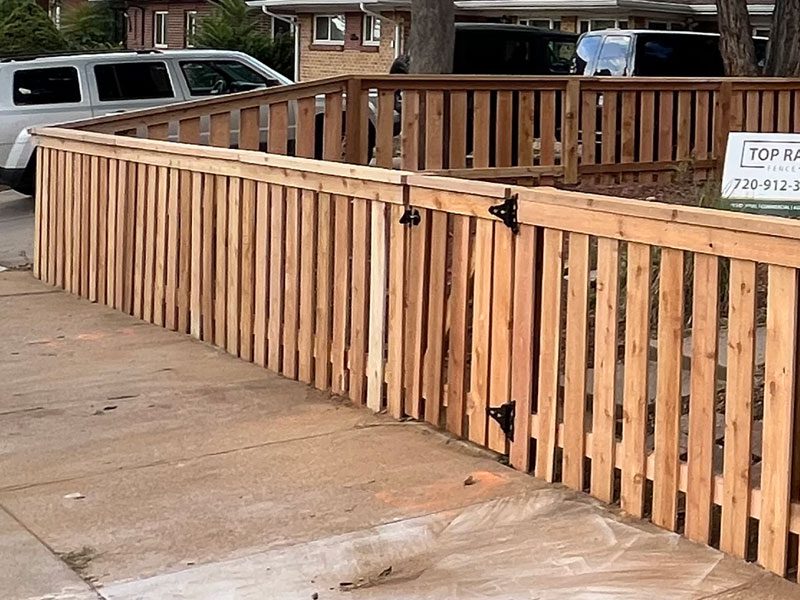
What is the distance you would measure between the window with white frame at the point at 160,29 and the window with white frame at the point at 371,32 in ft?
34.2

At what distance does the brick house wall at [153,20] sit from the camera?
40438mm

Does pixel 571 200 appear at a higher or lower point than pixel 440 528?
higher

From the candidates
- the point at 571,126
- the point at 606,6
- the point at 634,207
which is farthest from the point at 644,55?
the point at 634,207

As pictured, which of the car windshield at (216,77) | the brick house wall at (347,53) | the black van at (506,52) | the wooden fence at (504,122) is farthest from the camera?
the brick house wall at (347,53)

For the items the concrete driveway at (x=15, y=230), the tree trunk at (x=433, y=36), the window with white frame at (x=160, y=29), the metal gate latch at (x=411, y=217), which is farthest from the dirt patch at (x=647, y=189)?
the window with white frame at (x=160, y=29)

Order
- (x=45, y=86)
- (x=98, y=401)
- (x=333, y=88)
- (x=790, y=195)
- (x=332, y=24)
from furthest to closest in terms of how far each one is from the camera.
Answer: (x=332, y=24), (x=45, y=86), (x=333, y=88), (x=790, y=195), (x=98, y=401)

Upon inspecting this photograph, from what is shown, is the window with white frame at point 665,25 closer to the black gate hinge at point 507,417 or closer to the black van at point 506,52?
the black van at point 506,52

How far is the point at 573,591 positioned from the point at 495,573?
293 mm

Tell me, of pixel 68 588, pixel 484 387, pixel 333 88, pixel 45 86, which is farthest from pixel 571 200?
pixel 45 86

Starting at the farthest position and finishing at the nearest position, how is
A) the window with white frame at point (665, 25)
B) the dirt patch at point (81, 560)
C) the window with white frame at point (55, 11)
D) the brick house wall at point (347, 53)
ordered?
the window with white frame at point (55, 11) → the brick house wall at point (347, 53) → the window with white frame at point (665, 25) → the dirt patch at point (81, 560)

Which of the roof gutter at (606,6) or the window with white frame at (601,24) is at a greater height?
the roof gutter at (606,6)

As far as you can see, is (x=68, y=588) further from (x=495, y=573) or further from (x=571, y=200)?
(x=571, y=200)

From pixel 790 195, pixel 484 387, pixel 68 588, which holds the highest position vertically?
pixel 790 195

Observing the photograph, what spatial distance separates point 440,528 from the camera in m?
4.98
